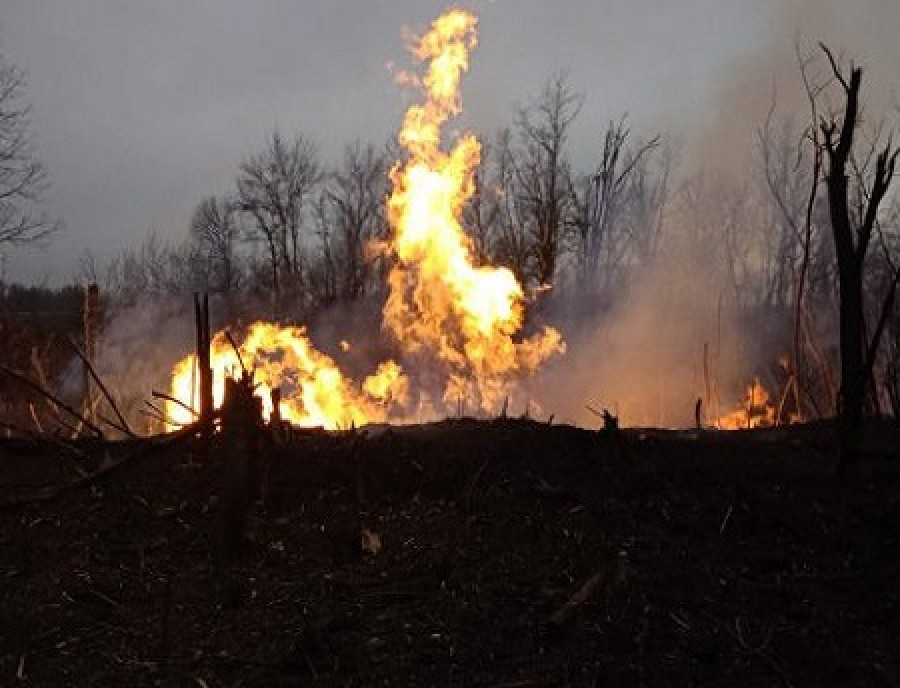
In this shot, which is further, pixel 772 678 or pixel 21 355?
pixel 21 355

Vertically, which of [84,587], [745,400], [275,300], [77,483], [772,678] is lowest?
[772,678]

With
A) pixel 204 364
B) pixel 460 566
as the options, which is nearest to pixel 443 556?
pixel 460 566

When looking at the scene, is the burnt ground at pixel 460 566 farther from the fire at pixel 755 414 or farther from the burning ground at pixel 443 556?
the fire at pixel 755 414

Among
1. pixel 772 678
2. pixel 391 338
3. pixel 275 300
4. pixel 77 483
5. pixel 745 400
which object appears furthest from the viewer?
pixel 275 300

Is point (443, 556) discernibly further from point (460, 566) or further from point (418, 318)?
point (418, 318)

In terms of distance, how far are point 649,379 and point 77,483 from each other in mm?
16161

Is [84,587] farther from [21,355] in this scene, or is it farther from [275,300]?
[275,300]

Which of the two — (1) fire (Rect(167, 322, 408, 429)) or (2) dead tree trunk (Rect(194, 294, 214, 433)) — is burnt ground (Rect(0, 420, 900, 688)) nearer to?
(2) dead tree trunk (Rect(194, 294, 214, 433))

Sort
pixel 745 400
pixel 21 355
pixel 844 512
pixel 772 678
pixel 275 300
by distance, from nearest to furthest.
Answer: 1. pixel 772 678
2. pixel 844 512
3. pixel 21 355
4. pixel 745 400
5. pixel 275 300

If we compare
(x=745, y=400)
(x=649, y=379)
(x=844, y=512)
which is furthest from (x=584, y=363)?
(x=844, y=512)

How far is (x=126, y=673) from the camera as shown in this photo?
4449 mm

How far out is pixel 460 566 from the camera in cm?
530

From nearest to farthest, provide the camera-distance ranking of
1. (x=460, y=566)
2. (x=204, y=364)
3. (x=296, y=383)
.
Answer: (x=460, y=566), (x=204, y=364), (x=296, y=383)

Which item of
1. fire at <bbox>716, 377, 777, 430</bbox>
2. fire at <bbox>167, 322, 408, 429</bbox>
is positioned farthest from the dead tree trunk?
fire at <bbox>716, 377, 777, 430</bbox>
